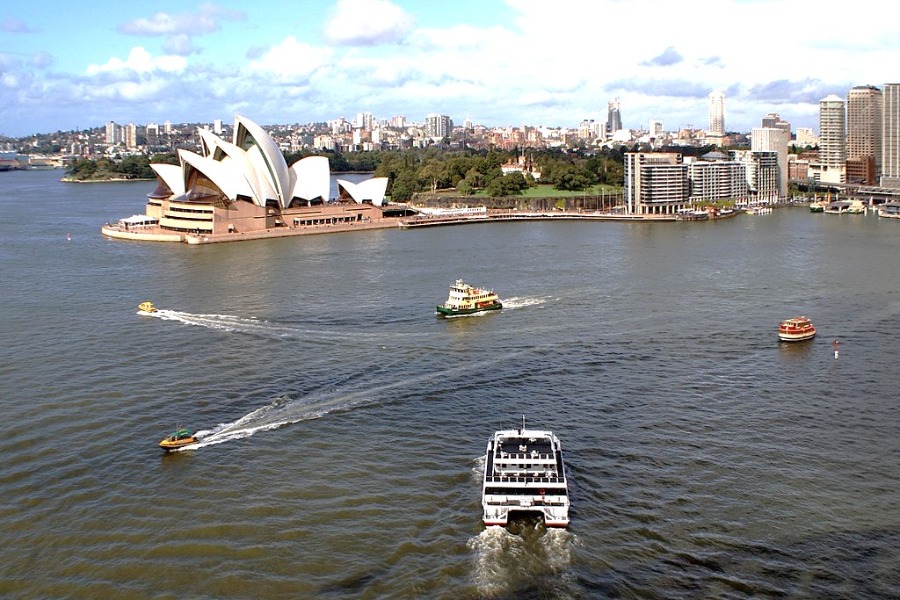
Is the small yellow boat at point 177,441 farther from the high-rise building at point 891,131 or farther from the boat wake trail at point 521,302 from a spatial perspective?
the high-rise building at point 891,131

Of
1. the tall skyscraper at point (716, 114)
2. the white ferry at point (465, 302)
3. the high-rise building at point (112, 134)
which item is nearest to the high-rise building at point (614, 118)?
the tall skyscraper at point (716, 114)

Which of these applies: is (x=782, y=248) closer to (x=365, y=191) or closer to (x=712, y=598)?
(x=365, y=191)

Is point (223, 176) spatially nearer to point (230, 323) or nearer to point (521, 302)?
point (230, 323)

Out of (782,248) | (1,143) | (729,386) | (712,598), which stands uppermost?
(1,143)

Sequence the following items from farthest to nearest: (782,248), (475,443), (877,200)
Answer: (877,200) < (782,248) < (475,443)

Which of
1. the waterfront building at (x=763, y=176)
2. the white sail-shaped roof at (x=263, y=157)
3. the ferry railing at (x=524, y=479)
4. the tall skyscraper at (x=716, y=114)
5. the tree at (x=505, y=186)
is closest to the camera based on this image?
the ferry railing at (x=524, y=479)

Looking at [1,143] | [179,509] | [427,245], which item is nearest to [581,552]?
[179,509]

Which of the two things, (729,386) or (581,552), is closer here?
(581,552)
